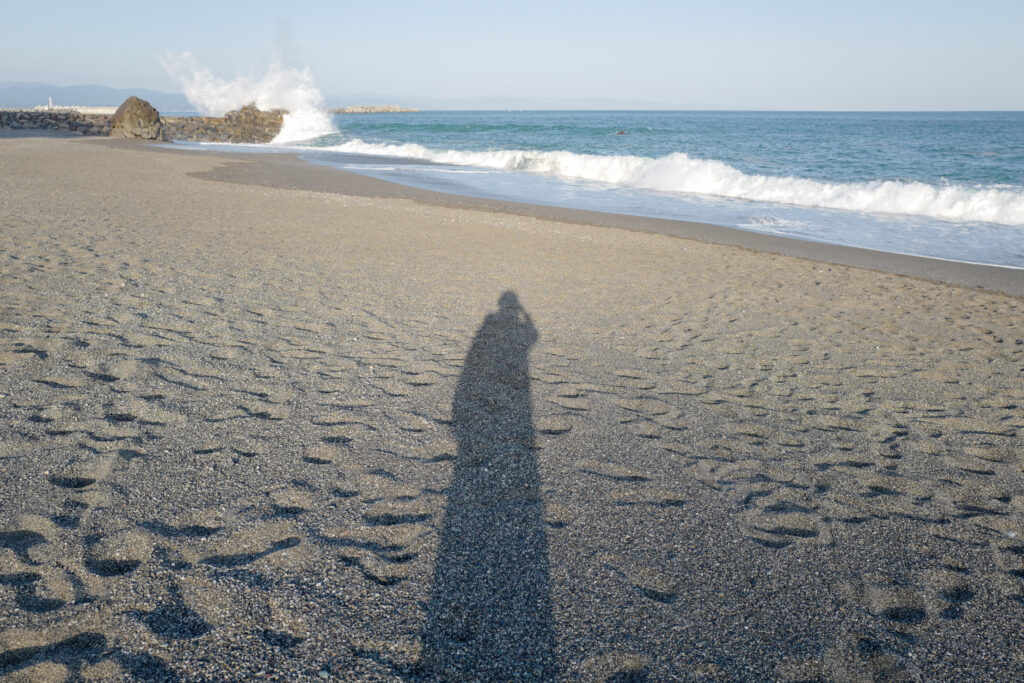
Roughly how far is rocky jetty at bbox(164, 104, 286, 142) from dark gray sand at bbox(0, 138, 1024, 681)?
125 feet

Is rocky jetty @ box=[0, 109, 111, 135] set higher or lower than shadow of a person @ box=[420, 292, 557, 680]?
higher

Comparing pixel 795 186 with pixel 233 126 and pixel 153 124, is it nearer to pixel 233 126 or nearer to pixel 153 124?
pixel 153 124

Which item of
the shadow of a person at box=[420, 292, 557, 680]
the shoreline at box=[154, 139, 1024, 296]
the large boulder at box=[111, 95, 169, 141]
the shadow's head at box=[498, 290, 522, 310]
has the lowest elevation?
the shadow of a person at box=[420, 292, 557, 680]

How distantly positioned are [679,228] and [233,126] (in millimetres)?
40547

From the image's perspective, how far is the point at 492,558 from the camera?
262cm

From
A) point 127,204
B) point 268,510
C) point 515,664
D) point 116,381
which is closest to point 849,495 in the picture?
point 515,664

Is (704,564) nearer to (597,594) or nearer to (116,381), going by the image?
(597,594)

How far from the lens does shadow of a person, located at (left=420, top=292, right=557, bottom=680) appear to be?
210 cm

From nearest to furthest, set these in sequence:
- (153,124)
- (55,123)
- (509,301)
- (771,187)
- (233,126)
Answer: (509,301), (771,187), (153,124), (55,123), (233,126)

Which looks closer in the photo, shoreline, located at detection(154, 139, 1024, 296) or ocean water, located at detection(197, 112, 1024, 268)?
shoreline, located at detection(154, 139, 1024, 296)

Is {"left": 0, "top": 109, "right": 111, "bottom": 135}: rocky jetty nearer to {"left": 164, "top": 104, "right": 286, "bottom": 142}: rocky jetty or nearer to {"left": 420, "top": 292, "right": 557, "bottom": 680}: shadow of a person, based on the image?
{"left": 164, "top": 104, "right": 286, "bottom": 142}: rocky jetty

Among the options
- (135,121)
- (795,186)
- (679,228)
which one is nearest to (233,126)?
(135,121)

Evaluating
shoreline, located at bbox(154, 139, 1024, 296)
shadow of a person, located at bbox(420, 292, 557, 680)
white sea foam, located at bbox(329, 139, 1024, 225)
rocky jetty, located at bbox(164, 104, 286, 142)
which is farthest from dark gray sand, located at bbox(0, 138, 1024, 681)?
rocky jetty, located at bbox(164, 104, 286, 142)

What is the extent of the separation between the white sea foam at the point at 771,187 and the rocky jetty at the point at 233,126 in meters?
19.7
